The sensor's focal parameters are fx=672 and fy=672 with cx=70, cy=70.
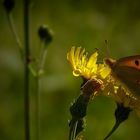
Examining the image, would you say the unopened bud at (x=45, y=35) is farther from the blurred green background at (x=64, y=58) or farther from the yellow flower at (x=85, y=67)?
the yellow flower at (x=85, y=67)

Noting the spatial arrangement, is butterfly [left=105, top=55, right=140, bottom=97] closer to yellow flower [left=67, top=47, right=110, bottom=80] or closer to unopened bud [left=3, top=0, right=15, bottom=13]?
yellow flower [left=67, top=47, right=110, bottom=80]

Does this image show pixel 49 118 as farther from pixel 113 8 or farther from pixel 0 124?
pixel 113 8

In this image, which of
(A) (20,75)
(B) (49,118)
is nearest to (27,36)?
(B) (49,118)

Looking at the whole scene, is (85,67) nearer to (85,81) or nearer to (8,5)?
(85,81)

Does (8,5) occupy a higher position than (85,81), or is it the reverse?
(8,5)

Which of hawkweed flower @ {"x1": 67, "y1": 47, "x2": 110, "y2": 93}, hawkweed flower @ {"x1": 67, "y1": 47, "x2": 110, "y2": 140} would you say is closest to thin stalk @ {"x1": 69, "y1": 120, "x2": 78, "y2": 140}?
hawkweed flower @ {"x1": 67, "y1": 47, "x2": 110, "y2": 140}

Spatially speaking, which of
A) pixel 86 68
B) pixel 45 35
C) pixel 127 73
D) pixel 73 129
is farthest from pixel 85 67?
pixel 45 35
